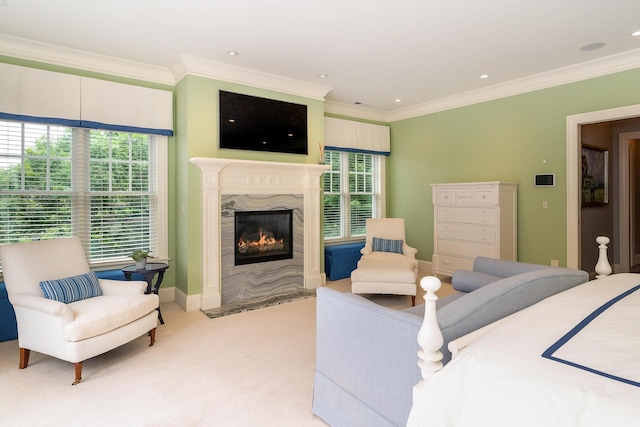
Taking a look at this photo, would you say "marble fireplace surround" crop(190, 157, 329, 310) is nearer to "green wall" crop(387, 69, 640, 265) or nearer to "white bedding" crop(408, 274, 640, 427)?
"green wall" crop(387, 69, 640, 265)

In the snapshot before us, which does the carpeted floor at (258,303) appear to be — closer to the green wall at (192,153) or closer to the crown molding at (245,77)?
the green wall at (192,153)

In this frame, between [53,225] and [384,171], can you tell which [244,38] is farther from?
[384,171]

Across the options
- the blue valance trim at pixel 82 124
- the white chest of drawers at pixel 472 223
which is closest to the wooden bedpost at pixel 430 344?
the white chest of drawers at pixel 472 223

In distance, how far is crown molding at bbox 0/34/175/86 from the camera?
365 centimetres

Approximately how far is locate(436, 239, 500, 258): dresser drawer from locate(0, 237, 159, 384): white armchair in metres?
4.01

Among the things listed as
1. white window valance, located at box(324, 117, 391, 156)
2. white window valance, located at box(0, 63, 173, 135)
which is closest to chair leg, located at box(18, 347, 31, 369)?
white window valance, located at box(0, 63, 173, 135)

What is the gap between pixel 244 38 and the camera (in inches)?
141

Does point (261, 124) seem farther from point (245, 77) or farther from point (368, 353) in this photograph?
point (368, 353)

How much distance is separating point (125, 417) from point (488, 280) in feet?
8.97

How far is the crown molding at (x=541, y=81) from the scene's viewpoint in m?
4.09

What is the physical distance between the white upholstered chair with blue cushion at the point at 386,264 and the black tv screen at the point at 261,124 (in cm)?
161

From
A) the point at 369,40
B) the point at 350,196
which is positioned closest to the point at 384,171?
the point at 350,196

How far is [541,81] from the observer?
472 cm

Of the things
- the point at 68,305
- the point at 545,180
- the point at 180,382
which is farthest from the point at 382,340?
the point at 545,180
